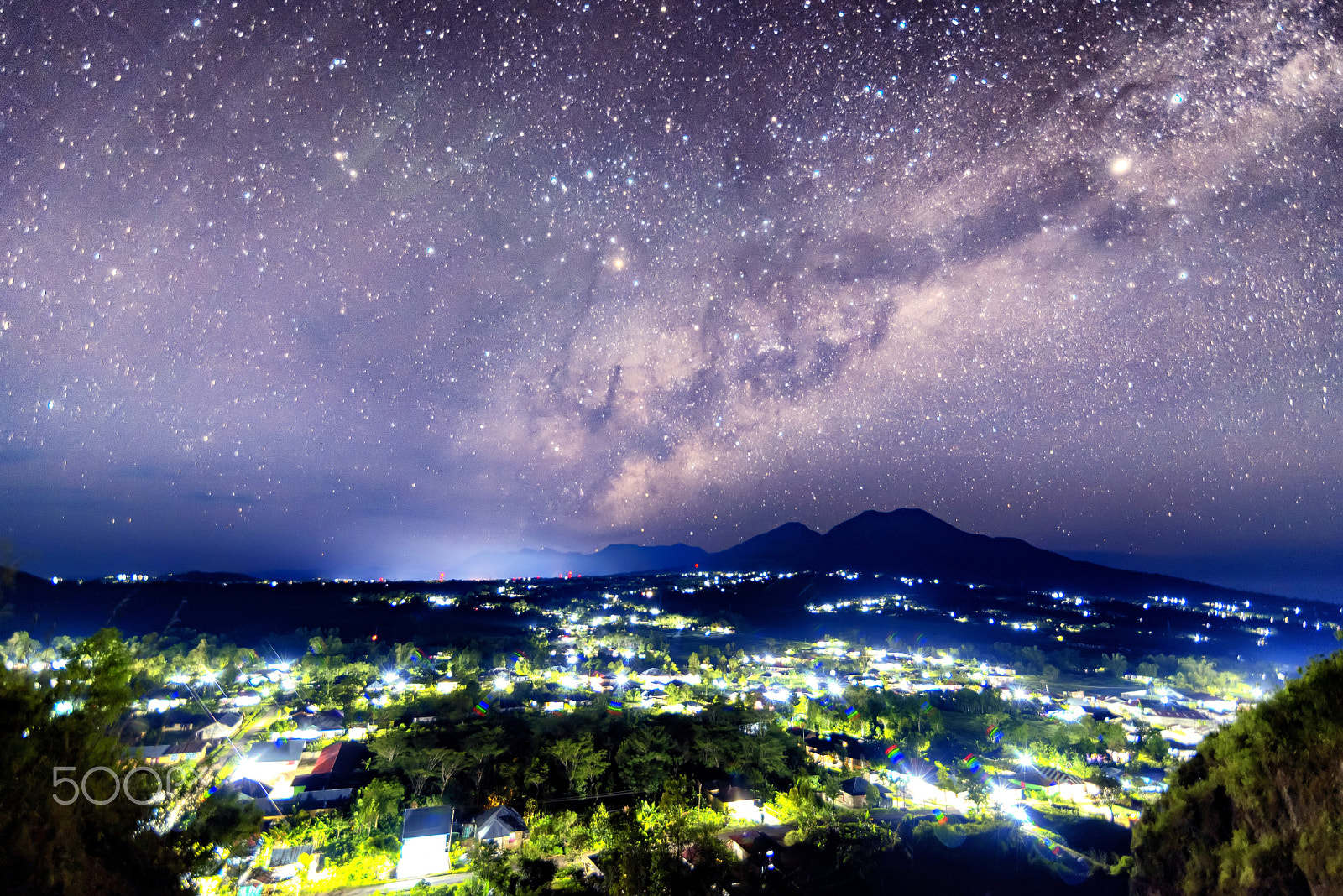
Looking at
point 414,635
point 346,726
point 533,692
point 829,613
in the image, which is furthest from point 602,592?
point 346,726

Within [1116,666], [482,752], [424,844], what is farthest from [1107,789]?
[1116,666]

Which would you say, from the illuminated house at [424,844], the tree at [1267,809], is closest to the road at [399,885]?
the illuminated house at [424,844]

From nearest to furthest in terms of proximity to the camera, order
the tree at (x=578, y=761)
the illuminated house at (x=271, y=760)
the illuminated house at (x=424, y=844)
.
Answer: the illuminated house at (x=424, y=844) → the tree at (x=578, y=761) → the illuminated house at (x=271, y=760)

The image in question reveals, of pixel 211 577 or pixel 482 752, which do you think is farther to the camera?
pixel 211 577

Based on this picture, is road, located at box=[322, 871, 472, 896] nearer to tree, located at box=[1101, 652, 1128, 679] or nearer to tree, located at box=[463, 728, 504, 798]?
tree, located at box=[463, 728, 504, 798]

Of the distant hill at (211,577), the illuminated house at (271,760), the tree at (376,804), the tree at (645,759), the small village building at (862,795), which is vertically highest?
the tree at (376,804)

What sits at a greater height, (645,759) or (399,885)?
(399,885)
